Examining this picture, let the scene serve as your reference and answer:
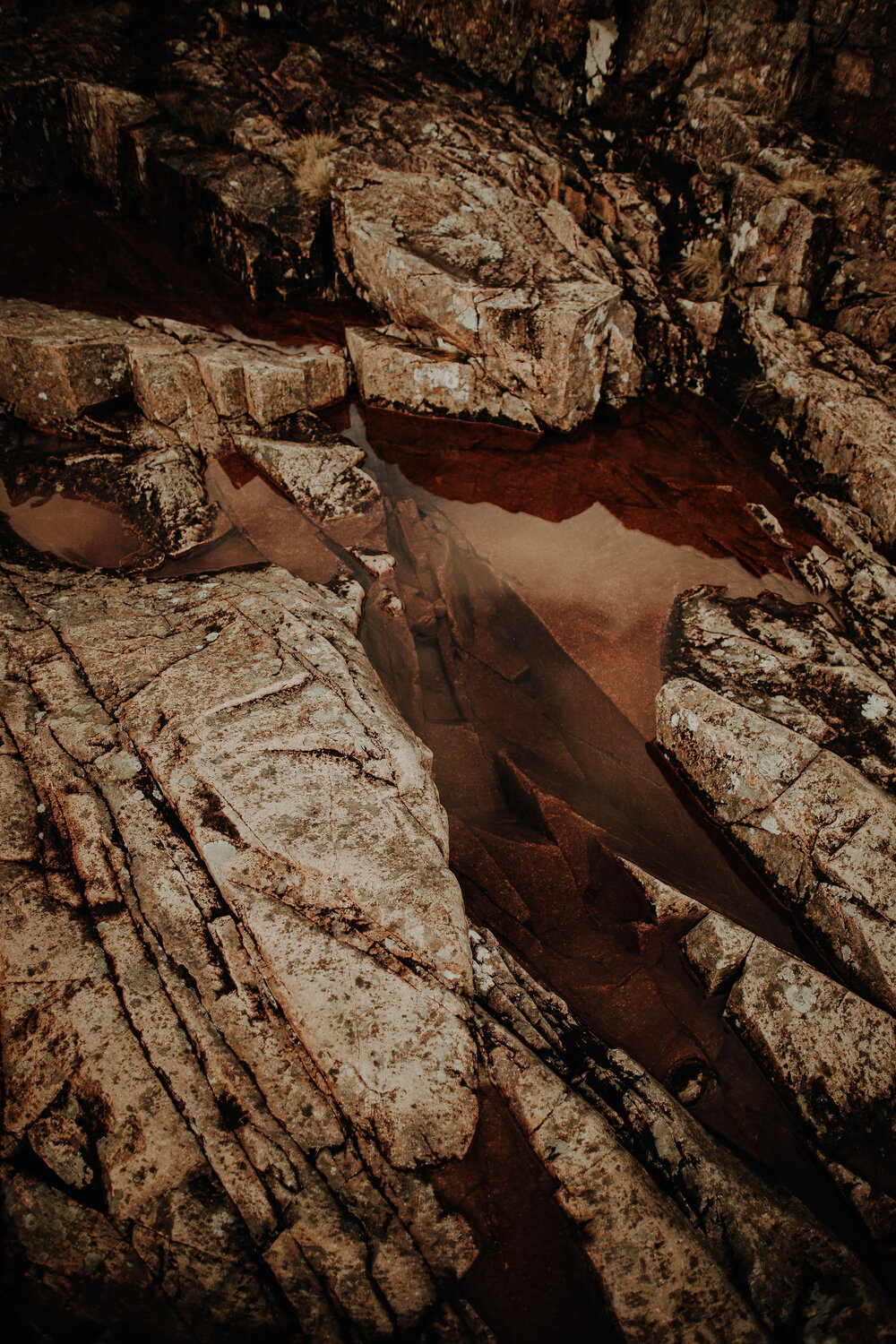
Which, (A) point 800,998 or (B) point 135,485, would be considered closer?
(A) point 800,998

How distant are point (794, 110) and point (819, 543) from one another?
5900 millimetres

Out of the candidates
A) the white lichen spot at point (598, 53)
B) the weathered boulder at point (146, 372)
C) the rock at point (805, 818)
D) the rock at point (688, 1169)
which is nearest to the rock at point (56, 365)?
the weathered boulder at point (146, 372)

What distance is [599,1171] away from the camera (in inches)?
96.4

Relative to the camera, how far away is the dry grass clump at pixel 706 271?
6902 mm

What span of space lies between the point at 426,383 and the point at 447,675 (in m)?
3.42

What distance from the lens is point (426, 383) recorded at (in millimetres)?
6176

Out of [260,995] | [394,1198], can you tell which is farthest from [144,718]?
[394,1198]

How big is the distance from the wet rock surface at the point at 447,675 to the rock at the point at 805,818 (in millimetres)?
25

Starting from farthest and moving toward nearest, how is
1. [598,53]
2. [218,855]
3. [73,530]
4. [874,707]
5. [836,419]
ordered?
[598,53] < [836,419] < [73,530] < [874,707] < [218,855]

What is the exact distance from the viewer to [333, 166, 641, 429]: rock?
5.90 metres

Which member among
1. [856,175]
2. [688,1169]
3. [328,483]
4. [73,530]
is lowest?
[688,1169]

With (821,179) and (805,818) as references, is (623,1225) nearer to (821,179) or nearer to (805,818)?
(805,818)

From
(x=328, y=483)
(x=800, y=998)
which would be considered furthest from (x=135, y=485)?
(x=800, y=998)

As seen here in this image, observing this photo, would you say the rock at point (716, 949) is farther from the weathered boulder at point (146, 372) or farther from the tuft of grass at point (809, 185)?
the tuft of grass at point (809, 185)
